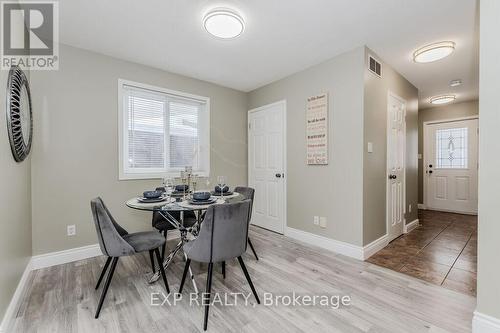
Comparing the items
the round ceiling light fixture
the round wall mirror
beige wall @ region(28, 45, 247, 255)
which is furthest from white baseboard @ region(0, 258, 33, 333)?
the round ceiling light fixture

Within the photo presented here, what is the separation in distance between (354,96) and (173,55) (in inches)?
91.2

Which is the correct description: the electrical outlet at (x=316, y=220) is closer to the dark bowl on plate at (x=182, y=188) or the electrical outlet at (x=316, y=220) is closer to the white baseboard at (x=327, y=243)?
the white baseboard at (x=327, y=243)

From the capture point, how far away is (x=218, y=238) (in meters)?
1.66

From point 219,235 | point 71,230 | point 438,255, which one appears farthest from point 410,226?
point 71,230

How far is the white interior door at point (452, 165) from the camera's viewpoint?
Result: 484 centimetres

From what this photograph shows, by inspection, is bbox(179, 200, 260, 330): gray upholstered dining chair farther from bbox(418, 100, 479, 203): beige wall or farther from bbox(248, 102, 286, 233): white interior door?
bbox(418, 100, 479, 203): beige wall

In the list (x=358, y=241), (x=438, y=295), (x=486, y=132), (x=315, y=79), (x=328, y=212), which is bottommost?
(x=438, y=295)

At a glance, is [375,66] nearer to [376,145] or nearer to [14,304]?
[376,145]

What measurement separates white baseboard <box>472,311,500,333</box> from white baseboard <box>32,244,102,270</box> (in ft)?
11.7

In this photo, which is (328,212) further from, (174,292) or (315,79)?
(174,292)

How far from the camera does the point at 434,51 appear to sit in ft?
8.60

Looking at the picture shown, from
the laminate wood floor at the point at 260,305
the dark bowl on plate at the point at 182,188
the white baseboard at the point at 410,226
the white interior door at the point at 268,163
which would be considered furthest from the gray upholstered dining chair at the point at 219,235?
the white baseboard at the point at 410,226

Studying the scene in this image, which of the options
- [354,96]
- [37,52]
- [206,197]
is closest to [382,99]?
[354,96]

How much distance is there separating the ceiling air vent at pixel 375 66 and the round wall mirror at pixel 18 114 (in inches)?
138
